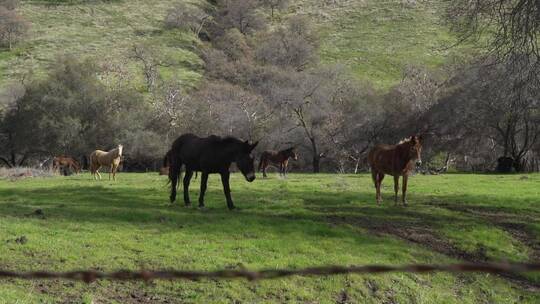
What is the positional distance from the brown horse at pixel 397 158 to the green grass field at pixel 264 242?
115cm

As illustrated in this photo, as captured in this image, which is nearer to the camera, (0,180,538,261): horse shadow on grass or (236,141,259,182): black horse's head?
(0,180,538,261): horse shadow on grass

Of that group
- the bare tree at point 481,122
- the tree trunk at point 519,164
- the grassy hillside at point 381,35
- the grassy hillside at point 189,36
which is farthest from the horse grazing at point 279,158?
the grassy hillside at point 381,35

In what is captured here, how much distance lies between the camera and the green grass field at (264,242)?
11375 mm

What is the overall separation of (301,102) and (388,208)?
38144 mm

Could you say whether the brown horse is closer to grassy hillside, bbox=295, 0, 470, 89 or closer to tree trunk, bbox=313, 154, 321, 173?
tree trunk, bbox=313, 154, 321, 173

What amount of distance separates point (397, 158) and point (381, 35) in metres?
85.7

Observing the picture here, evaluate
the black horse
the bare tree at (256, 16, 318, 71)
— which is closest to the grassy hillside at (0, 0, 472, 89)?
the bare tree at (256, 16, 318, 71)

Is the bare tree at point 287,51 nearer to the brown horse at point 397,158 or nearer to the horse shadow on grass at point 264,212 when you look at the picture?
the horse shadow on grass at point 264,212

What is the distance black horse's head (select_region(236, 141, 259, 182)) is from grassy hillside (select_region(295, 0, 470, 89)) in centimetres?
6496

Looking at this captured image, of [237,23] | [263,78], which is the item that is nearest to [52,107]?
[263,78]

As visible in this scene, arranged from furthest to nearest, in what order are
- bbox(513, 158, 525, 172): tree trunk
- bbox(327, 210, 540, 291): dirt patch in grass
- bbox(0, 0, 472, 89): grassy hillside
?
bbox(0, 0, 472, 89): grassy hillside < bbox(513, 158, 525, 172): tree trunk < bbox(327, 210, 540, 291): dirt patch in grass

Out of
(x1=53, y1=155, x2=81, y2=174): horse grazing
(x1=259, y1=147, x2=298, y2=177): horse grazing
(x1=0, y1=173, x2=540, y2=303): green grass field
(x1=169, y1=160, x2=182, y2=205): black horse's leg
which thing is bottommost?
(x1=0, y1=173, x2=540, y2=303): green grass field

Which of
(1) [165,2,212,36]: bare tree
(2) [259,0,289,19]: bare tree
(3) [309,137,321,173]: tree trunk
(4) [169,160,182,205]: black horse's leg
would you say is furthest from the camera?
(2) [259,0,289,19]: bare tree

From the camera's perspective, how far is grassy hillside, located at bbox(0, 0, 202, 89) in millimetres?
82500
